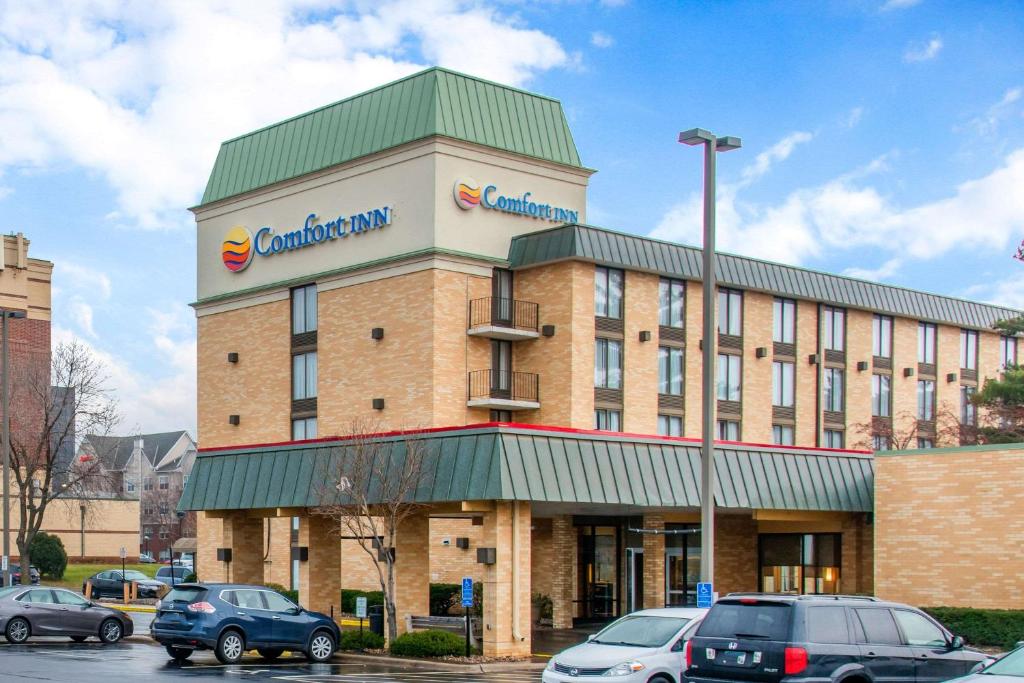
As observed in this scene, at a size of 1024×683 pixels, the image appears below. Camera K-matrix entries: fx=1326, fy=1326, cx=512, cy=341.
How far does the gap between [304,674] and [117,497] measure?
64623 mm

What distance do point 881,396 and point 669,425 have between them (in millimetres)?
11589

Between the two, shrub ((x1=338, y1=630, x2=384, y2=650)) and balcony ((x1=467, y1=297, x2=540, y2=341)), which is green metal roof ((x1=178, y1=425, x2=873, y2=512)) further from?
balcony ((x1=467, y1=297, x2=540, y2=341))

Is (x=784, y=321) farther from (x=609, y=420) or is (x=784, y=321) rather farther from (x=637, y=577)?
(x=637, y=577)

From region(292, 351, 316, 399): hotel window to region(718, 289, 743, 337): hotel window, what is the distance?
14.5 metres

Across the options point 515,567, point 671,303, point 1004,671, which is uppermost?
point 671,303

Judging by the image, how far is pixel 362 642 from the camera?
29172 mm

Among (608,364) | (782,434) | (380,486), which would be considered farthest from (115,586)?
(380,486)

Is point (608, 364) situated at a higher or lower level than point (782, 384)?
higher

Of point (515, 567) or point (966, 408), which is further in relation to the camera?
point (966, 408)

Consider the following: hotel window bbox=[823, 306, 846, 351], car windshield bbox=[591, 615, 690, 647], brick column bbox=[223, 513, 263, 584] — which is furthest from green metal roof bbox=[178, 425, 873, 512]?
hotel window bbox=[823, 306, 846, 351]

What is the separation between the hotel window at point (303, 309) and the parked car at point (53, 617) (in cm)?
1740

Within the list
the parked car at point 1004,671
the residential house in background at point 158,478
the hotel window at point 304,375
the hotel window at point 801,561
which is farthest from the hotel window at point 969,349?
the residential house in background at point 158,478

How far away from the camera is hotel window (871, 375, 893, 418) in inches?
2061

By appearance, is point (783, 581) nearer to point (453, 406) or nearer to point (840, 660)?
point (453, 406)
